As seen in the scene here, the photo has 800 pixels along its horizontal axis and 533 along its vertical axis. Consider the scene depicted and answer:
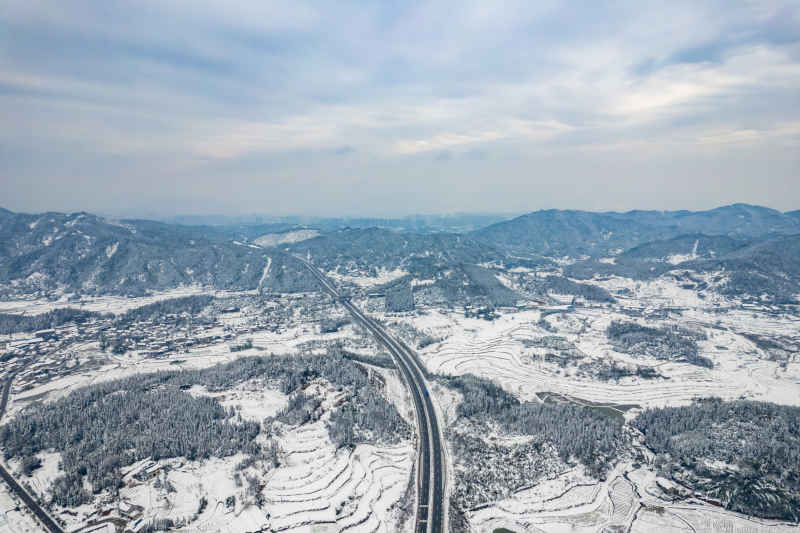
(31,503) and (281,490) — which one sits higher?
(281,490)

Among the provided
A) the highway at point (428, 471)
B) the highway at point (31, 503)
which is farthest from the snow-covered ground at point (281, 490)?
the highway at point (428, 471)

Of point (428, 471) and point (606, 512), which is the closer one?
point (606, 512)

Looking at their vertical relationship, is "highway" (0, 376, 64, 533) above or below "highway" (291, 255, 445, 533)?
above

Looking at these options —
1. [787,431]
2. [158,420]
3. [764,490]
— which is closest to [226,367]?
[158,420]

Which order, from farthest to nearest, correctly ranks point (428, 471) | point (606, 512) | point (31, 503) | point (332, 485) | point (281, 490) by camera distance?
point (428, 471), point (332, 485), point (281, 490), point (606, 512), point (31, 503)

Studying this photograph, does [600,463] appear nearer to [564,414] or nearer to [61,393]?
[564,414]

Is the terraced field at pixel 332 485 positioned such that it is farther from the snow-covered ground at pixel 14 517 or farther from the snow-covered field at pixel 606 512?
the snow-covered ground at pixel 14 517

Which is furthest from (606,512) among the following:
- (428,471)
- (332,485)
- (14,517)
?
(14,517)

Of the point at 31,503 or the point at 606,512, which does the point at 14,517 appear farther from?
the point at 606,512

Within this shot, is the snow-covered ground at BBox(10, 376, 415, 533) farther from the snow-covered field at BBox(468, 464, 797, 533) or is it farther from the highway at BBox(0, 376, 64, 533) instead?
the snow-covered field at BBox(468, 464, 797, 533)

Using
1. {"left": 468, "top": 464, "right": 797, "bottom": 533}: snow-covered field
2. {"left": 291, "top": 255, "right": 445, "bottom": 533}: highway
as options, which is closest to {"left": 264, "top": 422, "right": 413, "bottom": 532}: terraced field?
{"left": 291, "top": 255, "right": 445, "bottom": 533}: highway

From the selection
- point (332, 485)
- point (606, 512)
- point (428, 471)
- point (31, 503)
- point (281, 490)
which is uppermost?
point (281, 490)

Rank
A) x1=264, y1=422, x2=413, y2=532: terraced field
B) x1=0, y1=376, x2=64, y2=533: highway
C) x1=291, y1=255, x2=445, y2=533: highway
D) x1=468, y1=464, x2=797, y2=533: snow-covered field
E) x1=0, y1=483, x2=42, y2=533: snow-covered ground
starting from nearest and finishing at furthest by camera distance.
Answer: x1=0, y1=376, x2=64, y2=533: highway
x1=0, y1=483, x2=42, y2=533: snow-covered ground
x1=468, y1=464, x2=797, y2=533: snow-covered field
x1=264, y1=422, x2=413, y2=532: terraced field
x1=291, y1=255, x2=445, y2=533: highway
